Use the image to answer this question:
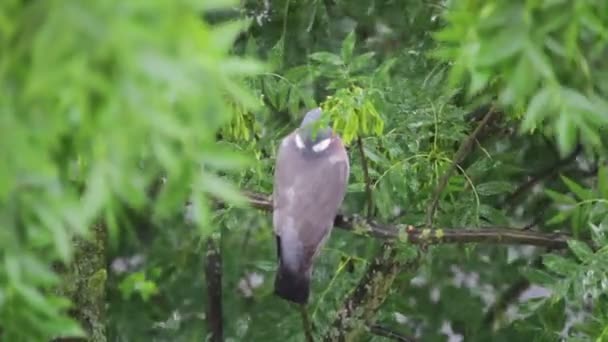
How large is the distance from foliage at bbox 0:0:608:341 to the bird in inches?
1.5

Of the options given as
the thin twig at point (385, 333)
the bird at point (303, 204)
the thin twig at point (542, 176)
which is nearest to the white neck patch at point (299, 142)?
the bird at point (303, 204)

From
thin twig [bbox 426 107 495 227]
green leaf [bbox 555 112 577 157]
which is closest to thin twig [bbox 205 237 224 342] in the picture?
thin twig [bbox 426 107 495 227]

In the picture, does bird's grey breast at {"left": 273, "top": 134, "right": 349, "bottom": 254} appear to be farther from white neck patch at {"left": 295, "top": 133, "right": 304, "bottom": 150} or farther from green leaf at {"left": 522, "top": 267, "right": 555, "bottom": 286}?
green leaf at {"left": 522, "top": 267, "right": 555, "bottom": 286}

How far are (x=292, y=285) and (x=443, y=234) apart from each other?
0.20 m

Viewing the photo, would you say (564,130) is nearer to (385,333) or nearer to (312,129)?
(312,129)

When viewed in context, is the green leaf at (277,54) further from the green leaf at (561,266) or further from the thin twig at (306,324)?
the green leaf at (561,266)

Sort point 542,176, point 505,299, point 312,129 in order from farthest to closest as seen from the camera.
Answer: point 505,299
point 542,176
point 312,129

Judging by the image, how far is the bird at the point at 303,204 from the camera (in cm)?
133

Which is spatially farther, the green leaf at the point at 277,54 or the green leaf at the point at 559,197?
the green leaf at the point at 277,54

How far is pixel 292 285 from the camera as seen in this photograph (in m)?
1.34

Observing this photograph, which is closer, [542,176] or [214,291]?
[214,291]

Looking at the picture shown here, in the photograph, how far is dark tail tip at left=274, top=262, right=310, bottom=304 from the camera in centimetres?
133

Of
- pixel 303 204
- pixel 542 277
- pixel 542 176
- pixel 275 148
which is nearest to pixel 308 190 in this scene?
pixel 303 204

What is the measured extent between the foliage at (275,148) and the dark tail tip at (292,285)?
111 millimetres
